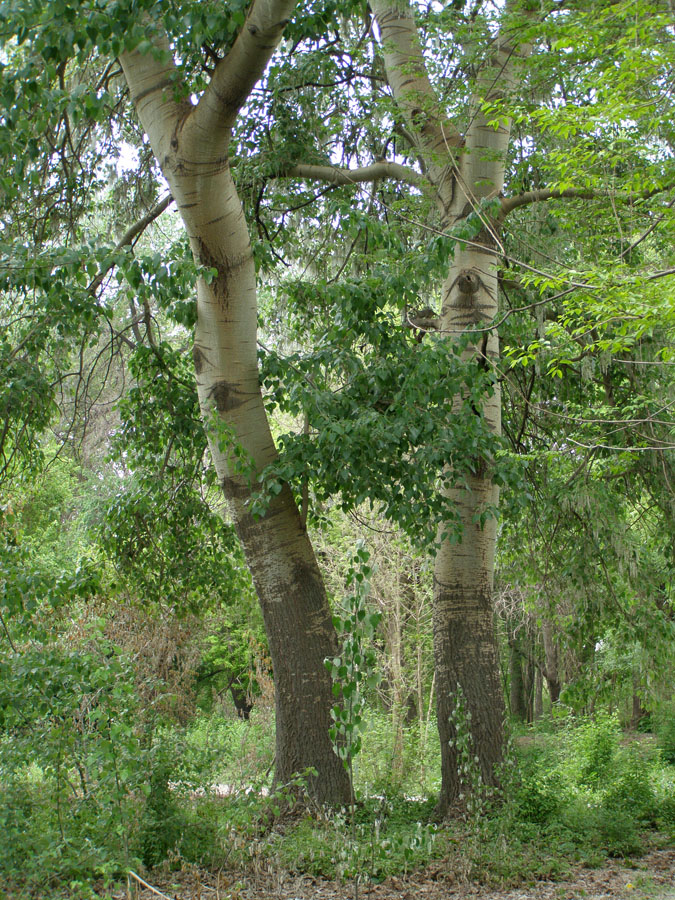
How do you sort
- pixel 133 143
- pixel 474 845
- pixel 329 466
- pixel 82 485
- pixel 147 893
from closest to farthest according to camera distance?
pixel 147 893, pixel 474 845, pixel 329 466, pixel 133 143, pixel 82 485

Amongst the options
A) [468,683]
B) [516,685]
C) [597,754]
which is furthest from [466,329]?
[516,685]

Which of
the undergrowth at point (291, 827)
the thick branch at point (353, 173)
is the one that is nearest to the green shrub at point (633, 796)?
the undergrowth at point (291, 827)

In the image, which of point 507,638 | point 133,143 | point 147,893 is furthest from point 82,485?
point 147,893

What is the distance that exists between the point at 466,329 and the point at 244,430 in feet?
6.24

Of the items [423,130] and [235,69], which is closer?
[235,69]

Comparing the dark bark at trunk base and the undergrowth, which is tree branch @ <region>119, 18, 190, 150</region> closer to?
the undergrowth

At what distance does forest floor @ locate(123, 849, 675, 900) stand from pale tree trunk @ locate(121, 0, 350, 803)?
902 mm

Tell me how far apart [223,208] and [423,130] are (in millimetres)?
2183

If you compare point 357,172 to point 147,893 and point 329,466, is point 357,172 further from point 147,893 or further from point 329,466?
point 147,893

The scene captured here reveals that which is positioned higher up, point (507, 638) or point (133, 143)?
point (133, 143)

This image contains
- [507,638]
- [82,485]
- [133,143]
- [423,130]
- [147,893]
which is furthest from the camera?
[82,485]

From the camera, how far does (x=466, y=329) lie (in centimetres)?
598

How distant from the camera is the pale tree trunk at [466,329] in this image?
5965mm

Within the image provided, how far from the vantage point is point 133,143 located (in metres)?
7.38
